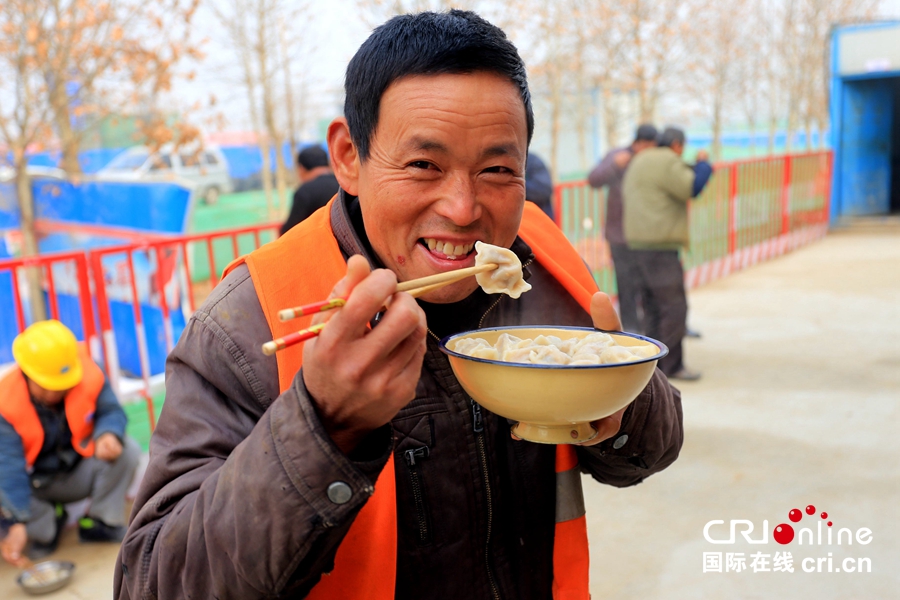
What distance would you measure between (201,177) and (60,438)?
12.5 meters

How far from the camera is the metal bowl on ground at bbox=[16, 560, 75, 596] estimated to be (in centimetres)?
358

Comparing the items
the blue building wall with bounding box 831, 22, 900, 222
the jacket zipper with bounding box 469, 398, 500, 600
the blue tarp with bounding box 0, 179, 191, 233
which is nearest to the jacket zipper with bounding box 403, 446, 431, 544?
the jacket zipper with bounding box 469, 398, 500, 600

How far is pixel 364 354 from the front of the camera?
1004mm

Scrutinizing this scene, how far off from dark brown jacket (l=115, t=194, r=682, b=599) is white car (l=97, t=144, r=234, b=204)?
1228 centimetres

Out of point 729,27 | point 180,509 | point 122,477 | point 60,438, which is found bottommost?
point 122,477

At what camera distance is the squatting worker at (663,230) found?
6465mm

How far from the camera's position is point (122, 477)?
430 cm

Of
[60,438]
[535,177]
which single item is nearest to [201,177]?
[535,177]

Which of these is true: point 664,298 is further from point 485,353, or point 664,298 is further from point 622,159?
point 485,353

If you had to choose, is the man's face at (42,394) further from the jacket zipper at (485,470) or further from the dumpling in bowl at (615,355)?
the dumpling in bowl at (615,355)

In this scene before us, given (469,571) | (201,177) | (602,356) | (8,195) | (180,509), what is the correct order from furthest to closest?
(201,177) → (8,195) → (469,571) → (602,356) → (180,509)

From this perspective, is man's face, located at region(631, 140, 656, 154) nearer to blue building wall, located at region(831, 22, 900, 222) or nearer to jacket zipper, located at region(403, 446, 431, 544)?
jacket zipper, located at region(403, 446, 431, 544)

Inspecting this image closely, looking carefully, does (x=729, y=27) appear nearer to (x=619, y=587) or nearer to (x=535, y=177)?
(x=535, y=177)

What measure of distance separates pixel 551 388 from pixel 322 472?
1.22ft
